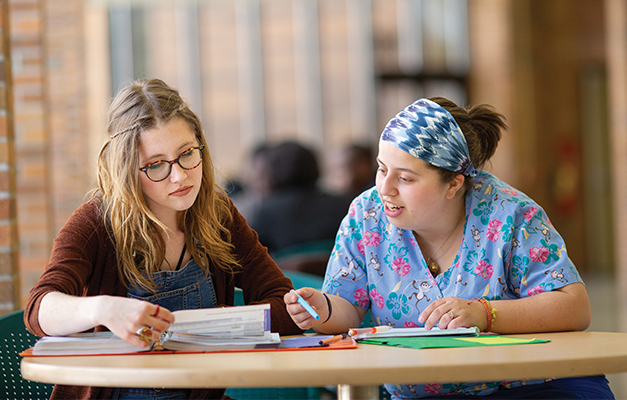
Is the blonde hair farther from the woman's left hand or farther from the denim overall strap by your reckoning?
the woman's left hand

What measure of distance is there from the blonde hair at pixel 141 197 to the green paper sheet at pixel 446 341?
0.54m

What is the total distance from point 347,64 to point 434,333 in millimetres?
7179

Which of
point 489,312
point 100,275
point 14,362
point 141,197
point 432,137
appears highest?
point 432,137

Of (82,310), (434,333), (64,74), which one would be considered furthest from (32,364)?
(64,74)

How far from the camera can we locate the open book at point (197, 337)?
1.28 metres

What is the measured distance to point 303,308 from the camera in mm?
1524

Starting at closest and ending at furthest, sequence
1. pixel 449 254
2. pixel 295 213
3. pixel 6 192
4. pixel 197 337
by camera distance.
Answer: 1. pixel 197 337
2. pixel 449 254
3. pixel 6 192
4. pixel 295 213

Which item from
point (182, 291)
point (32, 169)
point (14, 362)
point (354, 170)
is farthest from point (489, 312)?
point (354, 170)

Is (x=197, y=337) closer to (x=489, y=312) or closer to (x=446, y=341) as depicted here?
(x=446, y=341)

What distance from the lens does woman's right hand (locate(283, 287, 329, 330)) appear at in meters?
1.52

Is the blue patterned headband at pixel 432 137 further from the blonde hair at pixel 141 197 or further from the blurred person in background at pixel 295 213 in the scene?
the blurred person in background at pixel 295 213

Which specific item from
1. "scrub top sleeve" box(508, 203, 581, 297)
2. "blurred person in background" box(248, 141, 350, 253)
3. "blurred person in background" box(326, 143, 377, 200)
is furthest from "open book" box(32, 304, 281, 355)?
"blurred person in background" box(326, 143, 377, 200)

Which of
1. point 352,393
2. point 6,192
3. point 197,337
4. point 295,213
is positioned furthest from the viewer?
point 295,213

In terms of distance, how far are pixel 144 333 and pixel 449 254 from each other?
0.81 m
